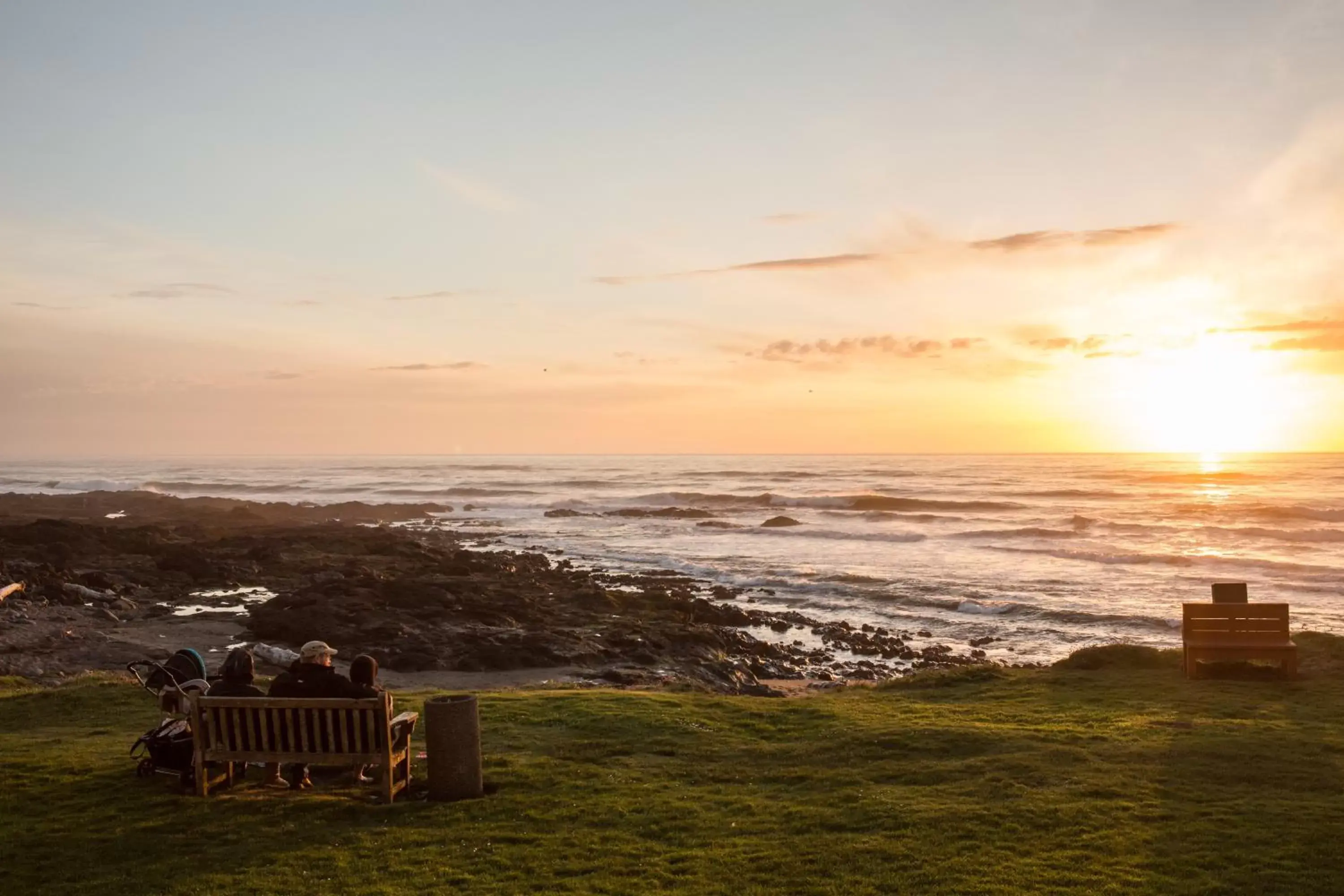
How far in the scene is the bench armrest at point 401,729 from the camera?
919cm

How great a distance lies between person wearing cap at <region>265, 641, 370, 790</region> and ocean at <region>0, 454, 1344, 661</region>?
17.7 m

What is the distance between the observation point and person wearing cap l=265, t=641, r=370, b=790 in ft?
30.1

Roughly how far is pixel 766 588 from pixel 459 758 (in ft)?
87.4

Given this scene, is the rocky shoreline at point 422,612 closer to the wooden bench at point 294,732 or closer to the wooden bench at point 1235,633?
the wooden bench at point 1235,633

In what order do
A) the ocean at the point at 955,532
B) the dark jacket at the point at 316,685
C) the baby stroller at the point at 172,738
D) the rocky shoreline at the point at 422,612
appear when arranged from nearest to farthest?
the dark jacket at the point at 316,685, the baby stroller at the point at 172,738, the rocky shoreline at the point at 422,612, the ocean at the point at 955,532

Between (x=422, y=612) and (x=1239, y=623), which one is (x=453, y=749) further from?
(x=422, y=612)

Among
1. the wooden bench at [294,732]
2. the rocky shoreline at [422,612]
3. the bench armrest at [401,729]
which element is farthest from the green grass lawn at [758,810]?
the rocky shoreline at [422,612]

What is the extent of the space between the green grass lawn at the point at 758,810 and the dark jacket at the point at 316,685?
3.01 ft

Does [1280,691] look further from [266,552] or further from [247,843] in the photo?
[266,552]

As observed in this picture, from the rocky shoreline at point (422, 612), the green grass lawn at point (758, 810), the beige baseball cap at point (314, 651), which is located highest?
the beige baseball cap at point (314, 651)

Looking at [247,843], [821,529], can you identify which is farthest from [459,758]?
[821,529]

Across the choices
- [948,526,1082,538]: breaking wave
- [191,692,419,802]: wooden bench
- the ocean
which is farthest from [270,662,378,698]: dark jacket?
[948,526,1082,538]: breaking wave

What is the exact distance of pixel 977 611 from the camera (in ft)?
96.4

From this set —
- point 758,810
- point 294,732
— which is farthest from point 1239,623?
point 294,732
